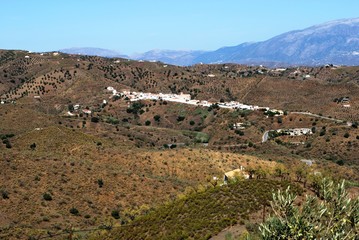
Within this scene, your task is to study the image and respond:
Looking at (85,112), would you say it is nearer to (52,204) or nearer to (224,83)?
(224,83)

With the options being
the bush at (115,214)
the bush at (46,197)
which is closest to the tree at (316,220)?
the bush at (115,214)

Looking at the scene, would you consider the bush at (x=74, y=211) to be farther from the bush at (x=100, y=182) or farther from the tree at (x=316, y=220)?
the tree at (x=316, y=220)

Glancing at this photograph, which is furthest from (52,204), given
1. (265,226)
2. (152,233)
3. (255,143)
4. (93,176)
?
(255,143)

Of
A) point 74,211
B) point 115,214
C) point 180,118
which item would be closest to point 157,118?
point 180,118

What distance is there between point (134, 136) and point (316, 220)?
81571 mm

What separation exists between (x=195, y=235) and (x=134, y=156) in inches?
1547

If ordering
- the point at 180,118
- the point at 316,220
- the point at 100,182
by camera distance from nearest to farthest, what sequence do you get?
the point at 316,220
the point at 100,182
the point at 180,118

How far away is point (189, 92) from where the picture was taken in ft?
540

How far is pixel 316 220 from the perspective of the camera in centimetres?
1444

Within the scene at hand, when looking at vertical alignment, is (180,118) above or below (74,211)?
below

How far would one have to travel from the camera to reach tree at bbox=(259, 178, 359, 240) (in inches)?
540

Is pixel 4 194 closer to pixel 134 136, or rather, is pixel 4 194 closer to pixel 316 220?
pixel 316 220

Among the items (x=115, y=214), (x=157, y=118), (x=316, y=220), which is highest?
(x=316, y=220)

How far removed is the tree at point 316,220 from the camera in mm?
13719
